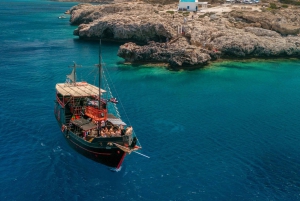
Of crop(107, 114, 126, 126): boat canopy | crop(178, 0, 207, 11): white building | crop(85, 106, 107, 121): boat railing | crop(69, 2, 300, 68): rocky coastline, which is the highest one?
crop(178, 0, 207, 11): white building

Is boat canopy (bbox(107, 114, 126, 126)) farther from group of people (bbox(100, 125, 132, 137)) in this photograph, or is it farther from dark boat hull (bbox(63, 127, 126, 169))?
dark boat hull (bbox(63, 127, 126, 169))

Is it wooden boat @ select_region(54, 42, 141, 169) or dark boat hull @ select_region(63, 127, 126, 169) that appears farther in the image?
wooden boat @ select_region(54, 42, 141, 169)

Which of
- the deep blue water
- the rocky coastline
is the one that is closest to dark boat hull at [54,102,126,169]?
the deep blue water

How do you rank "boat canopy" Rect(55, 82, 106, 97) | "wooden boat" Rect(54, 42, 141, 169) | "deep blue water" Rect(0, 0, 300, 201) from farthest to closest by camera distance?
1. "boat canopy" Rect(55, 82, 106, 97)
2. "wooden boat" Rect(54, 42, 141, 169)
3. "deep blue water" Rect(0, 0, 300, 201)

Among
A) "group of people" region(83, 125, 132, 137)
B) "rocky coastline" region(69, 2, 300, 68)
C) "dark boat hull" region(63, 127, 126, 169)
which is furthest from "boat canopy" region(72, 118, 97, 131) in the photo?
"rocky coastline" region(69, 2, 300, 68)

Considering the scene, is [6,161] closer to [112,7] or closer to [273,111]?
[273,111]

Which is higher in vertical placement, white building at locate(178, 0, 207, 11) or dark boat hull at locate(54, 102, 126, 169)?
white building at locate(178, 0, 207, 11)

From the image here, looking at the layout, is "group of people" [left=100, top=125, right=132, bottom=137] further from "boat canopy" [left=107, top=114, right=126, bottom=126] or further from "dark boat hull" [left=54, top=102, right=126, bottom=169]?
"dark boat hull" [left=54, top=102, right=126, bottom=169]

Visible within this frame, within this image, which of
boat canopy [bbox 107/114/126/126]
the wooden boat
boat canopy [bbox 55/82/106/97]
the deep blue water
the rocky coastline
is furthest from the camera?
the rocky coastline

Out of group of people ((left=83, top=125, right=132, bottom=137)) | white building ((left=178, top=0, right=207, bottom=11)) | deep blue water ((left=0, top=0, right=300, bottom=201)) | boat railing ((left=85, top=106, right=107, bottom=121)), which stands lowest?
deep blue water ((left=0, top=0, right=300, bottom=201))
